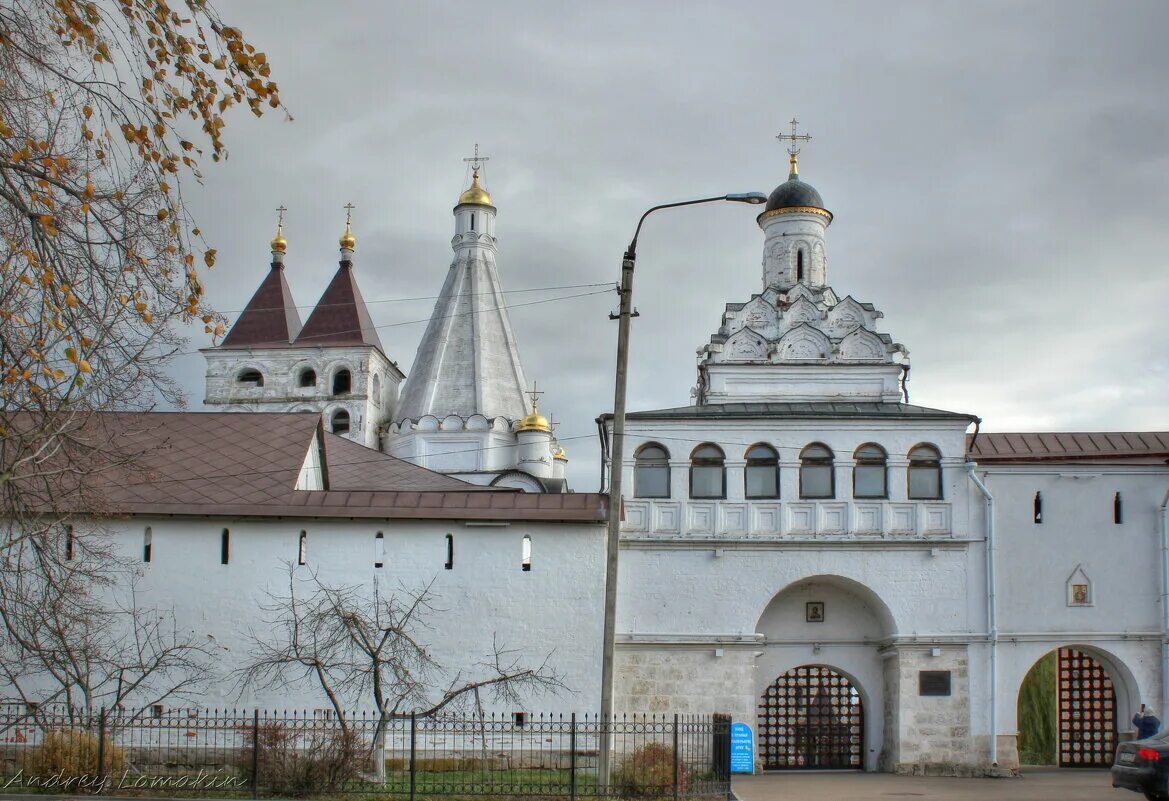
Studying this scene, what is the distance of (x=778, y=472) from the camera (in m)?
22.6

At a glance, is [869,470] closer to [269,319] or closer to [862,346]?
[862,346]

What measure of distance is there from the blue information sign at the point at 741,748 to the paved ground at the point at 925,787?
0.64ft

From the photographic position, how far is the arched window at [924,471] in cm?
2264

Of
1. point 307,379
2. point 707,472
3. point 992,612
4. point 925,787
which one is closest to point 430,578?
point 707,472

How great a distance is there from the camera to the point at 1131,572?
73.8 feet

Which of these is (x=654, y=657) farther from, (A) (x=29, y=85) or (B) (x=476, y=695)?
(A) (x=29, y=85)

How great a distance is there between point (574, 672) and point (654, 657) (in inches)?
68.3

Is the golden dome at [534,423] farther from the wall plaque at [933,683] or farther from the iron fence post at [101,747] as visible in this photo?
the iron fence post at [101,747]

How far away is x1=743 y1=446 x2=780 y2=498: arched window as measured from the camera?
22.7 meters

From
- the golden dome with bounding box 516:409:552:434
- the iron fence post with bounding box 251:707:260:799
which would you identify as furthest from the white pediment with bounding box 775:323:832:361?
the golden dome with bounding box 516:409:552:434

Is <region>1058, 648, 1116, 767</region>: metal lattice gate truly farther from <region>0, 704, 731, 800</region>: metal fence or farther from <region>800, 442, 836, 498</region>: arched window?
<region>0, 704, 731, 800</region>: metal fence

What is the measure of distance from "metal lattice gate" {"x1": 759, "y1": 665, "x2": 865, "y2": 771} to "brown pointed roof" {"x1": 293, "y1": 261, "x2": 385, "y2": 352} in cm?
2651

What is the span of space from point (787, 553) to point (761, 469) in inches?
58.3

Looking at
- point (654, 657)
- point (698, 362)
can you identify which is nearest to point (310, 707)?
point (654, 657)
